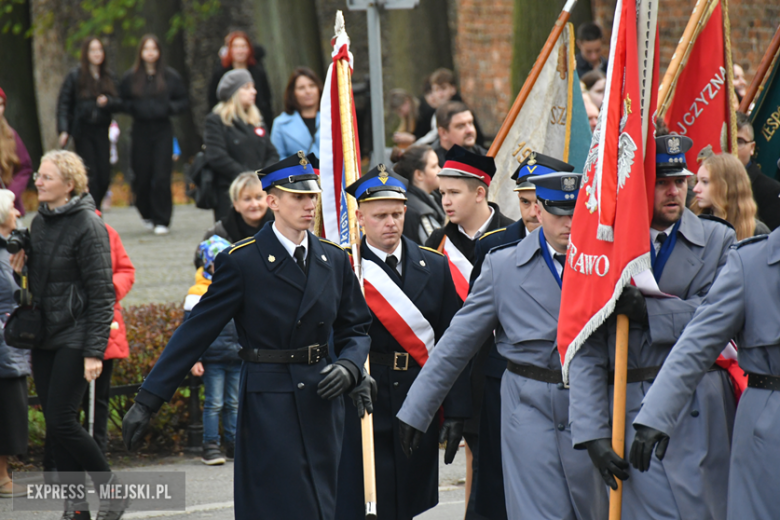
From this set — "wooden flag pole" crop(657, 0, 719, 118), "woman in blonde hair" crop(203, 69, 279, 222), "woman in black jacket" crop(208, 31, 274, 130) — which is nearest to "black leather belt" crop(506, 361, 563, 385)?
"wooden flag pole" crop(657, 0, 719, 118)

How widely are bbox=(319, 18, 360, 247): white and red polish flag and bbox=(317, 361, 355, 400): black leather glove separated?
5.52 ft

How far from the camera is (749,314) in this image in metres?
4.04

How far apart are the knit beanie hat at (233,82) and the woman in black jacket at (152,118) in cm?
265

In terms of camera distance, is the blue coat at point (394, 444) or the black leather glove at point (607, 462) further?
the blue coat at point (394, 444)

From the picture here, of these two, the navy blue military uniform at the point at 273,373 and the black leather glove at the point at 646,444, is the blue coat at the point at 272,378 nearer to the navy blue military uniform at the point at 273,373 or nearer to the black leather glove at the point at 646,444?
the navy blue military uniform at the point at 273,373

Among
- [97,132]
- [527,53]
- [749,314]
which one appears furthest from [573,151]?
[97,132]

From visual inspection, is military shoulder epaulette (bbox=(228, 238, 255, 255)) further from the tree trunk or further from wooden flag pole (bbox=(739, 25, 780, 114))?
the tree trunk

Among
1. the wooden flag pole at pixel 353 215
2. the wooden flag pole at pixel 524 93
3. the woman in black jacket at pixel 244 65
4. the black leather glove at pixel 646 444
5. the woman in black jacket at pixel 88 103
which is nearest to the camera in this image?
the black leather glove at pixel 646 444

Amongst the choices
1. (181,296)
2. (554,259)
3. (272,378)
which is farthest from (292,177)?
(181,296)

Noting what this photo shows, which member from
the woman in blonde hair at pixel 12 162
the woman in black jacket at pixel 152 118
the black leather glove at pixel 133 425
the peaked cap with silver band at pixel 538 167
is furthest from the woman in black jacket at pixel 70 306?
the woman in black jacket at pixel 152 118

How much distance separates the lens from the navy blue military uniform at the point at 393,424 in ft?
18.9

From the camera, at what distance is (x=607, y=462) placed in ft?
14.2

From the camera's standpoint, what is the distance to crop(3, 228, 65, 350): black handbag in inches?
250

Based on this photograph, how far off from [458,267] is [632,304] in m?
2.21
